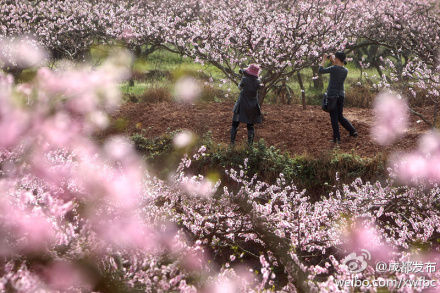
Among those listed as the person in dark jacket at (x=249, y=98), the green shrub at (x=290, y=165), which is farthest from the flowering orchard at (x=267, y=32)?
the green shrub at (x=290, y=165)

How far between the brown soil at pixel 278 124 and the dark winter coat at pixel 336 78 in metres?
1.27

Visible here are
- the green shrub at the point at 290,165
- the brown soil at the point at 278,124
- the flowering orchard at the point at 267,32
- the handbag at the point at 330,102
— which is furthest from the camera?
the flowering orchard at the point at 267,32

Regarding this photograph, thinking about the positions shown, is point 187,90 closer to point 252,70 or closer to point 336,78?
point 252,70

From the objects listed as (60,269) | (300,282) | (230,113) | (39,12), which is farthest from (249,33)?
(39,12)

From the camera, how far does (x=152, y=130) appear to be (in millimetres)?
10852

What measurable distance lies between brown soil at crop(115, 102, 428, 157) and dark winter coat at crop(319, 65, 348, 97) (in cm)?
127

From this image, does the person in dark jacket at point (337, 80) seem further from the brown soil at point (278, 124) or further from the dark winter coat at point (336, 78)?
the brown soil at point (278, 124)

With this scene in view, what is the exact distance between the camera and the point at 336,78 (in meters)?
8.45

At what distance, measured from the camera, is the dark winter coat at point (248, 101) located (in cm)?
823

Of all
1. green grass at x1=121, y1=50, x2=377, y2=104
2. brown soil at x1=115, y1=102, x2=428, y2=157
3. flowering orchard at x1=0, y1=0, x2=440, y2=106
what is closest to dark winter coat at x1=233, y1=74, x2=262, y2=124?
brown soil at x1=115, y1=102, x2=428, y2=157

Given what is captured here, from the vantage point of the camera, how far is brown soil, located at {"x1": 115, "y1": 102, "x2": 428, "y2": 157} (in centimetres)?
921

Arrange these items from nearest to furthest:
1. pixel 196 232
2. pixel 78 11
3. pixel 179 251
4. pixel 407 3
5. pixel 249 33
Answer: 1. pixel 179 251
2. pixel 196 232
3. pixel 249 33
4. pixel 407 3
5. pixel 78 11

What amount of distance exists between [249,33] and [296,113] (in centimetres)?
276

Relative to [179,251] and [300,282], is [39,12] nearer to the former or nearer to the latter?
[179,251]
